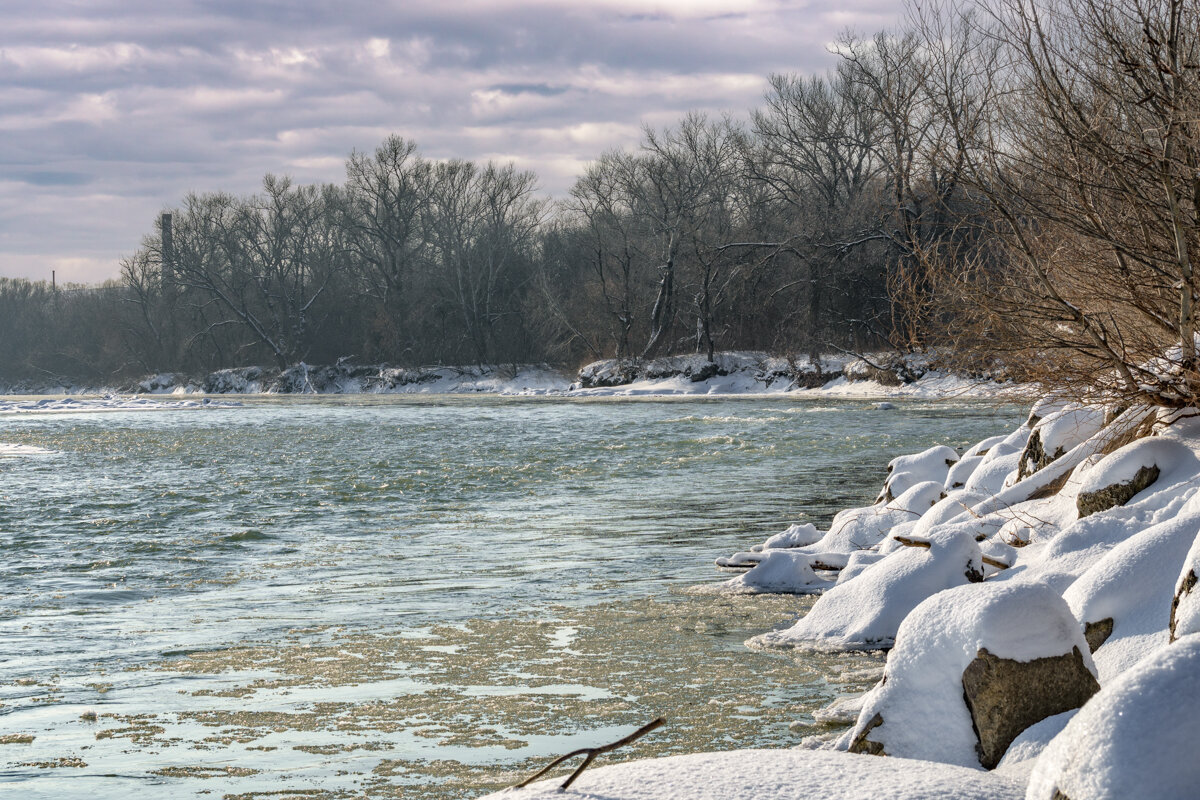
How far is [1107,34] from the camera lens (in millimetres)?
7254

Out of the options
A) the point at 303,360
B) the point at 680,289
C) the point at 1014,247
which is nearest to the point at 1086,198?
the point at 1014,247

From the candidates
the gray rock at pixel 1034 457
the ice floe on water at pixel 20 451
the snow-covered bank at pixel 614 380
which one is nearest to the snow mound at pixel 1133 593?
the gray rock at pixel 1034 457

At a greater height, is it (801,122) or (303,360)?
(801,122)

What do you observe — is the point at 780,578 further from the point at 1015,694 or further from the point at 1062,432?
the point at 1015,694

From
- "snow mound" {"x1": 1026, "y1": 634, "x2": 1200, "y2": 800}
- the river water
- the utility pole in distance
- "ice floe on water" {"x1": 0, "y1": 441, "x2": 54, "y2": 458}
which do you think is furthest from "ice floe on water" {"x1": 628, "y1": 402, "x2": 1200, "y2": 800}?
the utility pole in distance

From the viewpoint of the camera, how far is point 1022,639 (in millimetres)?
4375

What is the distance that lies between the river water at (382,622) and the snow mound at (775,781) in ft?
4.06

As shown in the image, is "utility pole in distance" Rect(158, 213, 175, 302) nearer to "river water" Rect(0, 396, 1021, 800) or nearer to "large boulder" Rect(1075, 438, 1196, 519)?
"river water" Rect(0, 396, 1021, 800)

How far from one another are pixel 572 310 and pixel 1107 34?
52968mm

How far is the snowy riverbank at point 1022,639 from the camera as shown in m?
3.10

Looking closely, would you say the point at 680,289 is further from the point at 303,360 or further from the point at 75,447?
the point at 75,447

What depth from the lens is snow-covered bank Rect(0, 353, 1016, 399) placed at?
4150 cm

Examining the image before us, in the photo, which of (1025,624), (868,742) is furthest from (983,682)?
(868,742)

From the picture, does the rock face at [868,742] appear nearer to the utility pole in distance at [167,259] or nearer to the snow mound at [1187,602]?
the snow mound at [1187,602]
